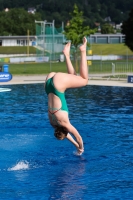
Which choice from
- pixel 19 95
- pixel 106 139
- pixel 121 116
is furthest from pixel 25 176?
pixel 19 95

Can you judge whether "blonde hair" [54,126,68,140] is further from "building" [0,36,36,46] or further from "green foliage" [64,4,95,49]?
"building" [0,36,36,46]

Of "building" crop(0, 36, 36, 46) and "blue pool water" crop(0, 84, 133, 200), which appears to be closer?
"blue pool water" crop(0, 84, 133, 200)

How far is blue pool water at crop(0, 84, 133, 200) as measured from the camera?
11109 mm

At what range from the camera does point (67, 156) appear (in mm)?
14094

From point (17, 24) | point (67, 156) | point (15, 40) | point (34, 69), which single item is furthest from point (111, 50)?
point (67, 156)

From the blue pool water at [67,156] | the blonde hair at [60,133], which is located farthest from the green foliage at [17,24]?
the blonde hair at [60,133]

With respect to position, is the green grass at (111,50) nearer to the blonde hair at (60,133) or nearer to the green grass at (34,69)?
the green grass at (34,69)

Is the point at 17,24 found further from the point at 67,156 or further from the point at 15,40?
the point at 67,156

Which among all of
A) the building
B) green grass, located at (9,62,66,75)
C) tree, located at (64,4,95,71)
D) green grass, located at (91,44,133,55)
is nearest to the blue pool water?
tree, located at (64,4,95,71)

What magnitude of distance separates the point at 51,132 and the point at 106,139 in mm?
2369

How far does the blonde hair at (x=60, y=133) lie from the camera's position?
12.7m

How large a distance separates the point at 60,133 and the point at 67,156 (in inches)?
61.3

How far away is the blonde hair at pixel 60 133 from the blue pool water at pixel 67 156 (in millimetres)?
749

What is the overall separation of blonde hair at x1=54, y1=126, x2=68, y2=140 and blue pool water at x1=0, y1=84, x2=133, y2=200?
0.75 m
